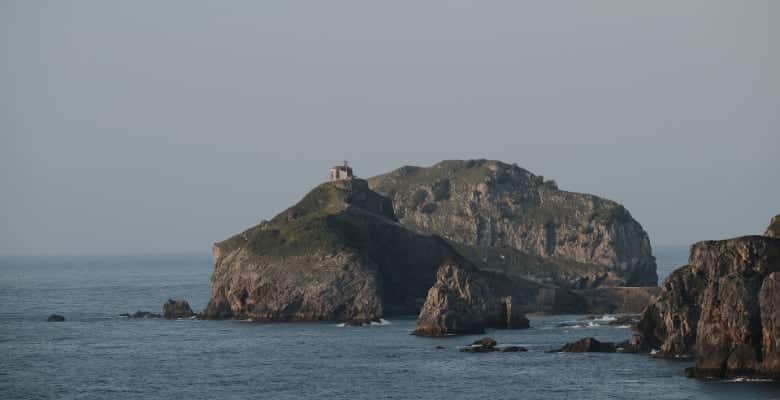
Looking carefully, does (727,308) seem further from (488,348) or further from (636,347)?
(488,348)

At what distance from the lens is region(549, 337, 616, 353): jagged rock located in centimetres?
14088

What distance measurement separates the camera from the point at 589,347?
141125 mm

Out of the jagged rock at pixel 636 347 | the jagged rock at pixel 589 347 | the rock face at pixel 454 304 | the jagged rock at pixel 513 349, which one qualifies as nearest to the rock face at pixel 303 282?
the rock face at pixel 454 304

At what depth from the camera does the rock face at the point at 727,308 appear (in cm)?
10806

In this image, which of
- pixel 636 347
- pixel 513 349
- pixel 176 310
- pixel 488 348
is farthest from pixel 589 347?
pixel 176 310

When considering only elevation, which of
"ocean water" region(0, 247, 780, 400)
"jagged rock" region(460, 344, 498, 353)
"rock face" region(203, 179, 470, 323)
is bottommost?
"ocean water" region(0, 247, 780, 400)

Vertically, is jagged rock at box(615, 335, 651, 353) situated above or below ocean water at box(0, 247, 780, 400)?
above

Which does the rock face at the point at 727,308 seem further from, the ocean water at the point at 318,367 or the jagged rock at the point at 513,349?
the jagged rock at the point at 513,349

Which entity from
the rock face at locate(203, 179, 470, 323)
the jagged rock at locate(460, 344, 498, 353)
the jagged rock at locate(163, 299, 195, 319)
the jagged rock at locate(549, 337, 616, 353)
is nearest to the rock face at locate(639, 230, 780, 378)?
the jagged rock at locate(549, 337, 616, 353)

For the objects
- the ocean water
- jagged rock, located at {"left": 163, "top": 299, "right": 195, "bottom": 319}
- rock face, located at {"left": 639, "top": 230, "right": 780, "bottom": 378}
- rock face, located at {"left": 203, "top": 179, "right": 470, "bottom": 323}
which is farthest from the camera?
jagged rock, located at {"left": 163, "top": 299, "right": 195, "bottom": 319}

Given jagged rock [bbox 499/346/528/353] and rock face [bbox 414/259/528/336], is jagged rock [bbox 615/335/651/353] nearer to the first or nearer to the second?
jagged rock [bbox 499/346/528/353]

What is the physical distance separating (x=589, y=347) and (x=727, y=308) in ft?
104

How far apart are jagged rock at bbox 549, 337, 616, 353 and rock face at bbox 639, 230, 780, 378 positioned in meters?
9.13

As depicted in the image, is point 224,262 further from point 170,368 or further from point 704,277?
point 704,277
